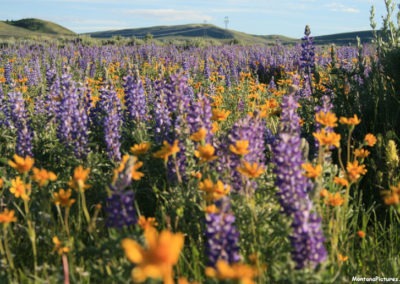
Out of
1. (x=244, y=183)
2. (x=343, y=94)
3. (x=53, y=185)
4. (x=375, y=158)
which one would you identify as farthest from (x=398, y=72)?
(x=53, y=185)

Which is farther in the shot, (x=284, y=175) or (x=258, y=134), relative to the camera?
→ (x=258, y=134)

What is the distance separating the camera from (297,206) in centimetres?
191

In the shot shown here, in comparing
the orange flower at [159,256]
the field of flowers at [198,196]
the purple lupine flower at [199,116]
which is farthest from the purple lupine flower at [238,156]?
the orange flower at [159,256]

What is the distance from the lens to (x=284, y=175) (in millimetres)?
2090

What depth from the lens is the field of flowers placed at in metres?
1.91

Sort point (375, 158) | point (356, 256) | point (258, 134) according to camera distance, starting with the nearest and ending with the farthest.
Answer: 1. point (356, 256)
2. point (258, 134)
3. point (375, 158)

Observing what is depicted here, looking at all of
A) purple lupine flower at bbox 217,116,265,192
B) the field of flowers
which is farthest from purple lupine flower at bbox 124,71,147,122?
purple lupine flower at bbox 217,116,265,192

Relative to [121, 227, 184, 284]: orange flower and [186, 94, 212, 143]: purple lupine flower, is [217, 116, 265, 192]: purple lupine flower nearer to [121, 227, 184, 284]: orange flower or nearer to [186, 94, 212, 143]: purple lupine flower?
[186, 94, 212, 143]: purple lupine flower

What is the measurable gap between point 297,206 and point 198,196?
1.16 meters

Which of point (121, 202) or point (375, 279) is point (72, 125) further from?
point (375, 279)

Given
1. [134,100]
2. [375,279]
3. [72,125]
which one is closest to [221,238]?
[375,279]

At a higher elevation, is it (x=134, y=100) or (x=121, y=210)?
(x=134, y=100)

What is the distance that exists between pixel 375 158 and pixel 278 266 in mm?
2218

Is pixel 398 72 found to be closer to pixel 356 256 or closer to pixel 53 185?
pixel 356 256
